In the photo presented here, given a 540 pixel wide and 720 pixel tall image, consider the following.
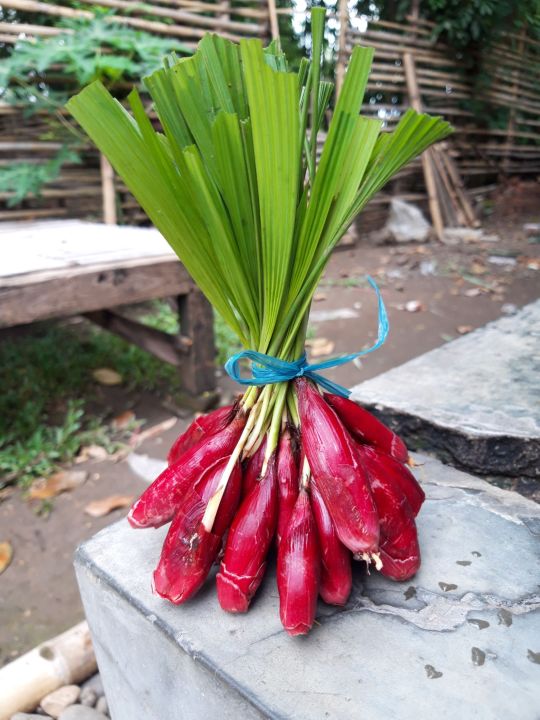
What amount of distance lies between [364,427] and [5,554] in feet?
5.29

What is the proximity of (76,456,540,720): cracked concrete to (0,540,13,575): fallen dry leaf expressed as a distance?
1.05 metres

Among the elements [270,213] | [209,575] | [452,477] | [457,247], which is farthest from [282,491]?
[457,247]

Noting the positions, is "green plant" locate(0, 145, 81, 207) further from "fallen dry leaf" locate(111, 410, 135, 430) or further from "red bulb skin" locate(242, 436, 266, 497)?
"red bulb skin" locate(242, 436, 266, 497)

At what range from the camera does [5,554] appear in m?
1.93

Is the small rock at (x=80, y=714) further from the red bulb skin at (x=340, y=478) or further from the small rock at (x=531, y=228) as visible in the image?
the small rock at (x=531, y=228)

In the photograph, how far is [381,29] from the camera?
5.93m

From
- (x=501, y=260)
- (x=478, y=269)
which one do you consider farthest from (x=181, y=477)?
(x=501, y=260)

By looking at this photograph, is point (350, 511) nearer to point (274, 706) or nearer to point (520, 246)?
point (274, 706)

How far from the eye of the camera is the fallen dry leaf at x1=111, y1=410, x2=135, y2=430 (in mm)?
2727

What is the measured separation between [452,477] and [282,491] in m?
0.52

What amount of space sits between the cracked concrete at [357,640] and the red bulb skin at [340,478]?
16 centimetres

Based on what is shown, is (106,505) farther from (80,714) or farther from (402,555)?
(402,555)

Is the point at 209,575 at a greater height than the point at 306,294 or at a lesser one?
lesser

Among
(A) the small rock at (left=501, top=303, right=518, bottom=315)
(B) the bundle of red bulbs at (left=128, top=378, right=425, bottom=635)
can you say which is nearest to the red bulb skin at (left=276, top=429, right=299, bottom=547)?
(B) the bundle of red bulbs at (left=128, top=378, right=425, bottom=635)
